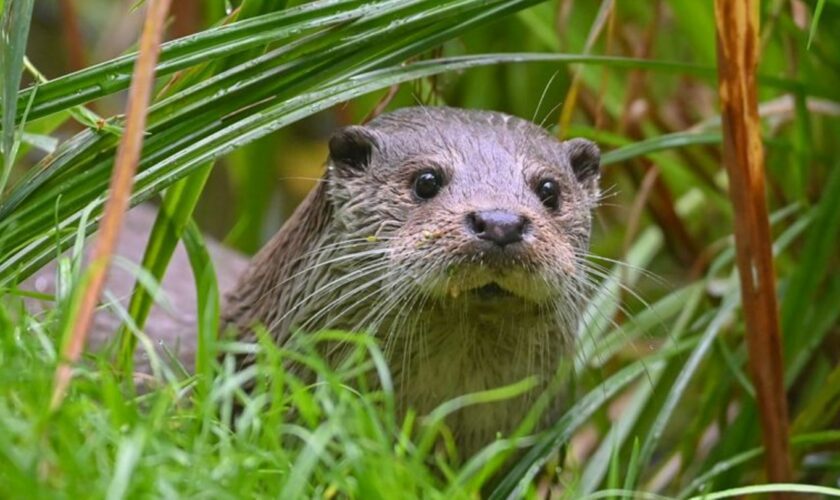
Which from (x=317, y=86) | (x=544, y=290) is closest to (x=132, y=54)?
(x=317, y=86)

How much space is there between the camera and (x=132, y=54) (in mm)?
2508

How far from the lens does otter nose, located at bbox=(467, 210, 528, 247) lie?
2.44 meters

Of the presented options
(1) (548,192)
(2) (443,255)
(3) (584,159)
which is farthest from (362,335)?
(3) (584,159)

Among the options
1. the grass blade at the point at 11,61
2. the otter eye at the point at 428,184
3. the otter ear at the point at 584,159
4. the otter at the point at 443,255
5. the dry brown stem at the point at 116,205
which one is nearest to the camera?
the dry brown stem at the point at 116,205

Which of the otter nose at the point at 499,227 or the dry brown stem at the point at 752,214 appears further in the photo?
the dry brown stem at the point at 752,214

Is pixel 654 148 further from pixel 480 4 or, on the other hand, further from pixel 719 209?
pixel 719 209

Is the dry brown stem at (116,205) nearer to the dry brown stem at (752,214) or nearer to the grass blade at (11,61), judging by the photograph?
the grass blade at (11,61)

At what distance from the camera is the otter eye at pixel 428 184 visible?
→ 8.96ft

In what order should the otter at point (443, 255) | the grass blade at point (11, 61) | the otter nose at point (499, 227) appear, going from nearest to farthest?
the grass blade at point (11, 61) → the otter nose at point (499, 227) → the otter at point (443, 255)

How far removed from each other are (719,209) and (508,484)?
1792 millimetres

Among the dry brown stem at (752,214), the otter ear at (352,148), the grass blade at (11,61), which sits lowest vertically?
the dry brown stem at (752,214)

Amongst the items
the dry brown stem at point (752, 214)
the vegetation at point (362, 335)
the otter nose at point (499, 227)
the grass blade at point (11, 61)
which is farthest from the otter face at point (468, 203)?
the grass blade at point (11, 61)

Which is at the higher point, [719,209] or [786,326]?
[719,209]

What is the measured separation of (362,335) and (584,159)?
96 centimetres
